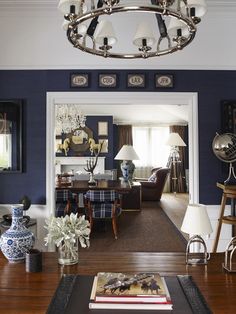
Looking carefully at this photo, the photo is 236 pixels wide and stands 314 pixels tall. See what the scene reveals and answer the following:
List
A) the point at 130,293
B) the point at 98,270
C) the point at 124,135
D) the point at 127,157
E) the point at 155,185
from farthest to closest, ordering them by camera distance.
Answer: the point at 124,135 < the point at 155,185 < the point at 127,157 < the point at 98,270 < the point at 130,293

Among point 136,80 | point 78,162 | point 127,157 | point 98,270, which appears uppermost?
point 136,80

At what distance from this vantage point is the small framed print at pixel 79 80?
11.8 feet

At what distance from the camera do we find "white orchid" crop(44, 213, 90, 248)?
5.71ft

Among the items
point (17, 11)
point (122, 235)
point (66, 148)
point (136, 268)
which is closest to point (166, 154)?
point (66, 148)

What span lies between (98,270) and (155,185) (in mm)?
6848

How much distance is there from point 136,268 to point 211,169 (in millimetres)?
2205

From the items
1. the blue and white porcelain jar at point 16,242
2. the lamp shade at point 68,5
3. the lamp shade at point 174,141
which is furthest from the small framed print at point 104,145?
the lamp shade at point 68,5

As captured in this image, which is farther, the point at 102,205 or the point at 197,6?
the point at 102,205

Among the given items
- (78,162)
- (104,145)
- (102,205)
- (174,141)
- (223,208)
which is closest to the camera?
(223,208)

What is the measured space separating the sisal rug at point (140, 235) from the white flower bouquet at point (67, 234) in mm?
2937

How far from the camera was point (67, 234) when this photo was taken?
1.74 metres

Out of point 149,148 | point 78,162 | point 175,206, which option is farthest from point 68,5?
point 149,148

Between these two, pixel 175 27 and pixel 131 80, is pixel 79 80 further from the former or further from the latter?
pixel 175 27

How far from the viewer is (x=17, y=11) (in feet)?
11.8
